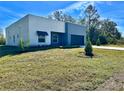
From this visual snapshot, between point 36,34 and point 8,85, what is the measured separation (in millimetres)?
18417

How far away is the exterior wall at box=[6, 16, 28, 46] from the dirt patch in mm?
17315

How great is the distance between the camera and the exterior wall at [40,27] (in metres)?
24.4

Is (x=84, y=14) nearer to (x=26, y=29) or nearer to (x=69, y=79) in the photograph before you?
(x=26, y=29)

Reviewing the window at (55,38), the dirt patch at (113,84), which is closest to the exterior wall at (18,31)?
the window at (55,38)

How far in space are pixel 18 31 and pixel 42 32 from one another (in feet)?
11.9

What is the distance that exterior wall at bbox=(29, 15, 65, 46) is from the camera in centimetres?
2441

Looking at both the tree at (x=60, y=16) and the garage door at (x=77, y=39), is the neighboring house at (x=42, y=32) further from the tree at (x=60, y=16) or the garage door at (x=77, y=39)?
the tree at (x=60, y=16)

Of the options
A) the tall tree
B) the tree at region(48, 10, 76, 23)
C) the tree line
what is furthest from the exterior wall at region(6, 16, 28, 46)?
the tall tree

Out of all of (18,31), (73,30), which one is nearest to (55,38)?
(73,30)

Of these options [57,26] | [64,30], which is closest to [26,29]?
[57,26]

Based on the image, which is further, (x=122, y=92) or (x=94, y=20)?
(x=94, y=20)

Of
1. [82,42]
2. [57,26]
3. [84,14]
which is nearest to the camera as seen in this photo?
[57,26]

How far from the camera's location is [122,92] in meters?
6.19

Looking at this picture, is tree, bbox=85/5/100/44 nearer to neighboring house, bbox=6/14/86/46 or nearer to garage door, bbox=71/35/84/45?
garage door, bbox=71/35/84/45
